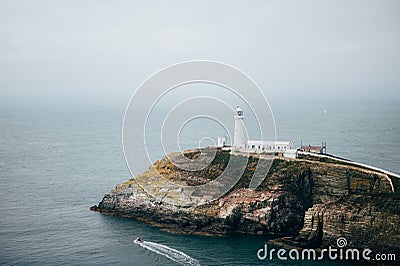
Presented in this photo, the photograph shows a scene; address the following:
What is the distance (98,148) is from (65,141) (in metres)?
14.7

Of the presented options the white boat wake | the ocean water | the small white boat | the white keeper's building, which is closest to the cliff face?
the ocean water

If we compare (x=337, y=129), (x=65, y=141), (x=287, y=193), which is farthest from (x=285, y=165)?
(x=337, y=129)

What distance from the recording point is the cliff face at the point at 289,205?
44.5 metres

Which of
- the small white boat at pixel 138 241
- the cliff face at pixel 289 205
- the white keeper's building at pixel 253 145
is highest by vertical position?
the white keeper's building at pixel 253 145

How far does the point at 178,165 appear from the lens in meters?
57.6

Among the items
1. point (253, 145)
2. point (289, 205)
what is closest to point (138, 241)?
point (289, 205)

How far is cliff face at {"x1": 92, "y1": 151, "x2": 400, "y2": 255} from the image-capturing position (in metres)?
44.5

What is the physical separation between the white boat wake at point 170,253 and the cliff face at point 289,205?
16.8ft

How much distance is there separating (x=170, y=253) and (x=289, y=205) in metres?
14.8

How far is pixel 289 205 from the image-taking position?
50.1 metres

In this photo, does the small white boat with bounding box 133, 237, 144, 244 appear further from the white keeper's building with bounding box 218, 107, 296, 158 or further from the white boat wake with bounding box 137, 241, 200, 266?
the white keeper's building with bounding box 218, 107, 296, 158

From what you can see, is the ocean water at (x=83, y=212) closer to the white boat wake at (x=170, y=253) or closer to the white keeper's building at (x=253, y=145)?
the white boat wake at (x=170, y=253)

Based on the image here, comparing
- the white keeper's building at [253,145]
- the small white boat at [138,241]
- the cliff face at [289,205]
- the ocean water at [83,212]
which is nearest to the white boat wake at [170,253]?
the ocean water at [83,212]

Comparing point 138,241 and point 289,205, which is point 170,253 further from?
point 289,205
